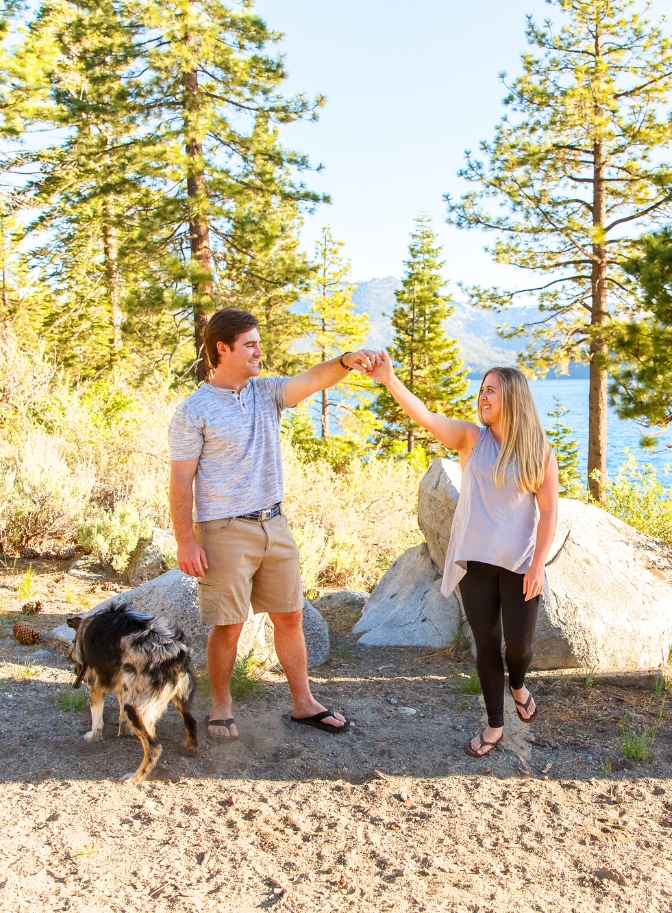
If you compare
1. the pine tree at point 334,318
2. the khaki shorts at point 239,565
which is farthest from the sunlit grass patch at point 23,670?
the pine tree at point 334,318

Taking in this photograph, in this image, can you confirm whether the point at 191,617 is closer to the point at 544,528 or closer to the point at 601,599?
the point at 544,528

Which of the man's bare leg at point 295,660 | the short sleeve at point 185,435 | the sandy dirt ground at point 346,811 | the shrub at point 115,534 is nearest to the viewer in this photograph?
the sandy dirt ground at point 346,811

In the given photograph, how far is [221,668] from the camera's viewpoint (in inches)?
152

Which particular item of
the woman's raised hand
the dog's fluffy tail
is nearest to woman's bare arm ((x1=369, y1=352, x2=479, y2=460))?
the woman's raised hand

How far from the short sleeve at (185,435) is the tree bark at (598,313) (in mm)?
14022

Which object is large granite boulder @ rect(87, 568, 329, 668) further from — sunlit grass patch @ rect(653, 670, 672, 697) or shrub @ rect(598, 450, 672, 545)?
shrub @ rect(598, 450, 672, 545)

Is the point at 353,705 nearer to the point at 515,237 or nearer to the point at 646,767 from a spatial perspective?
the point at 646,767

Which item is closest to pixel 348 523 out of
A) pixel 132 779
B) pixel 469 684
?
pixel 469 684

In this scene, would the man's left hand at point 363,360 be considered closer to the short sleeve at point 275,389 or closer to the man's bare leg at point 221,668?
the short sleeve at point 275,389

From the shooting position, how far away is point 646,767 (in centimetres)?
372

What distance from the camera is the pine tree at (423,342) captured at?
35.3 metres

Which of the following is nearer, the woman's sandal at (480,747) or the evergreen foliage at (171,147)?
the woman's sandal at (480,747)

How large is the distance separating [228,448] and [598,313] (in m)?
15.6

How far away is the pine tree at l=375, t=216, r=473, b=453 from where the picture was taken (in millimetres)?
35281
